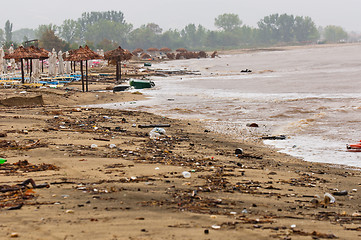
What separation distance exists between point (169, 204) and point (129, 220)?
79cm

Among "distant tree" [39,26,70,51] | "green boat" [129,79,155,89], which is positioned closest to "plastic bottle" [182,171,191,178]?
"green boat" [129,79,155,89]

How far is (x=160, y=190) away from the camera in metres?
5.99

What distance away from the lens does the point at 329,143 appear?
12.5 meters

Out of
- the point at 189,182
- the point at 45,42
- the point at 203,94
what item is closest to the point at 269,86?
the point at 203,94

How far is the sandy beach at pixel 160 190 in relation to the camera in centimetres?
451

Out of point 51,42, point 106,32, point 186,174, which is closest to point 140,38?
point 106,32

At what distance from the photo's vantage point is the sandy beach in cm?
451

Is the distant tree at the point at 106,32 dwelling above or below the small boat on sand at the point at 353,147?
above

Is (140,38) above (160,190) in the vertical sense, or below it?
above

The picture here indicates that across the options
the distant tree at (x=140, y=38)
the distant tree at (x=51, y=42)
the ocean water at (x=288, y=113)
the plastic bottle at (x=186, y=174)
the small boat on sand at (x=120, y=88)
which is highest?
the distant tree at (x=140, y=38)

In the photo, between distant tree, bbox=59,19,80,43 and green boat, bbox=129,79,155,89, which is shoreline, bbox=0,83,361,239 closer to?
green boat, bbox=129,79,155,89

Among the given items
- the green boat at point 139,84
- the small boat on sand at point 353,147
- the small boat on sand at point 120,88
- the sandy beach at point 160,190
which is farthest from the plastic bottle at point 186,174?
the green boat at point 139,84

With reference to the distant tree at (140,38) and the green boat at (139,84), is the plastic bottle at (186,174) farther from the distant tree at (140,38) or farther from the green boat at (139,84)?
the distant tree at (140,38)

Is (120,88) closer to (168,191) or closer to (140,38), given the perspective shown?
(168,191)
